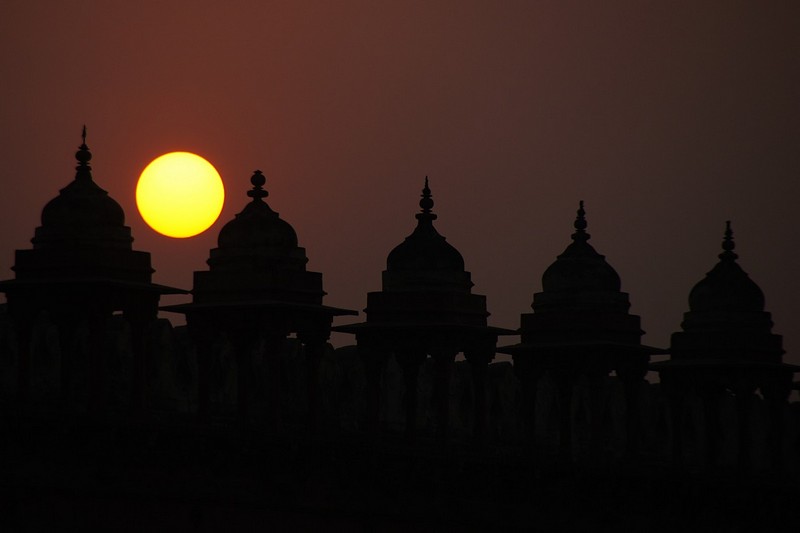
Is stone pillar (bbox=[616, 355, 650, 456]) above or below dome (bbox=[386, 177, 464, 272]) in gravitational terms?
below

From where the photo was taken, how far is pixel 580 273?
142 feet

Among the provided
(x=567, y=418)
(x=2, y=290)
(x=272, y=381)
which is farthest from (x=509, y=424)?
(x=2, y=290)

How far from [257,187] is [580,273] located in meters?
8.34

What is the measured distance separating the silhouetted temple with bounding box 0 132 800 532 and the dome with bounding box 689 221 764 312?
5 centimetres

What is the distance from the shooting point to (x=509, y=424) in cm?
4822

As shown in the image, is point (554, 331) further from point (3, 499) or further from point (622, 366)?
point (3, 499)

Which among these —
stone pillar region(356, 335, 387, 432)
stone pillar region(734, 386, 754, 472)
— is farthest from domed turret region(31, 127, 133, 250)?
stone pillar region(734, 386, 754, 472)

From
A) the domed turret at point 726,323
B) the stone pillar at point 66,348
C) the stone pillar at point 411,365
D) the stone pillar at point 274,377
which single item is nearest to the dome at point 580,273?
the domed turret at point 726,323

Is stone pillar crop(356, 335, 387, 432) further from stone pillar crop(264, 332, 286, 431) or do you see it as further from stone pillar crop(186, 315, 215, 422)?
stone pillar crop(186, 315, 215, 422)

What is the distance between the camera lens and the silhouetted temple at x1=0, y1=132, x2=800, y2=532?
32938mm

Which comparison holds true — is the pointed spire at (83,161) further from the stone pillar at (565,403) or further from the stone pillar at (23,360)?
the stone pillar at (565,403)

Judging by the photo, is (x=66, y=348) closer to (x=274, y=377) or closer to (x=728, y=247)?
(x=274, y=377)

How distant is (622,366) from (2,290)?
13.8 m

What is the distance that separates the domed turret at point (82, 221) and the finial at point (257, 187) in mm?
3181
